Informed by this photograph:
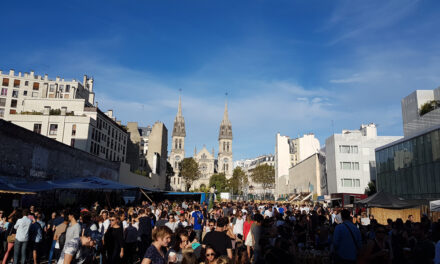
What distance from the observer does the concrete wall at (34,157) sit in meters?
19.9

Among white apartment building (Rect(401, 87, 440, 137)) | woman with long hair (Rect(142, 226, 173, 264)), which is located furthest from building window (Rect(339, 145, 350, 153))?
woman with long hair (Rect(142, 226, 173, 264))

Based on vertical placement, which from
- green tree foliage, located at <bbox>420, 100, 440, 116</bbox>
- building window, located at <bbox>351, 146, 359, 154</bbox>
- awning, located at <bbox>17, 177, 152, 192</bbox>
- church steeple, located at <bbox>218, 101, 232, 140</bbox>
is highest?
church steeple, located at <bbox>218, 101, 232, 140</bbox>

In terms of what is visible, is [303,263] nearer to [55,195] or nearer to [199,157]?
[55,195]

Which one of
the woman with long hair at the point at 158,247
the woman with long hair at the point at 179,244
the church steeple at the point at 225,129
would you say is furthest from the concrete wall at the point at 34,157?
the church steeple at the point at 225,129

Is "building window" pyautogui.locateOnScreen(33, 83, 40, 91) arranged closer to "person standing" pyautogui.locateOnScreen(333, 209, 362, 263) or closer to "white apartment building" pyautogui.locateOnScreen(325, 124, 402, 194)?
"white apartment building" pyautogui.locateOnScreen(325, 124, 402, 194)

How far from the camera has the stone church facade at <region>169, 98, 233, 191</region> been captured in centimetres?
12738

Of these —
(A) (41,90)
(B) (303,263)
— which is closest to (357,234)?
(B) (303,263)

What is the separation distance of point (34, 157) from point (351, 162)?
130 ft

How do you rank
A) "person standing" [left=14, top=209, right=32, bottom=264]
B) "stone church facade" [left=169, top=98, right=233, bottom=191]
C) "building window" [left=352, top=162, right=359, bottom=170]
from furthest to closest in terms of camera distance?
"stone church facade" [left=169, top=98, right=233, bottom=191], "building window" [left=352, top=162, right=359, bottom=170], "person standing" [left=14, top=209, right=32, bottom=264]

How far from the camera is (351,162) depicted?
4581 cm

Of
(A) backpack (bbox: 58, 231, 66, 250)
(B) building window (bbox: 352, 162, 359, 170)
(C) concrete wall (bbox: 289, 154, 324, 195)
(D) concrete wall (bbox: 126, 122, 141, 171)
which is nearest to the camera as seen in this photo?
(A) backpack (bbox: 58, 231, 66, 250)

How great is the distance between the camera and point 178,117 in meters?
136

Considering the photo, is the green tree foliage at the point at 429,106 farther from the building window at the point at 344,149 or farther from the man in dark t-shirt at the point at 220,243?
the man in dark t-shirt at the point at 220,243

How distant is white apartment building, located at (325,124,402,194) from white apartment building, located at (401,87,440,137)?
9615 millimetres
